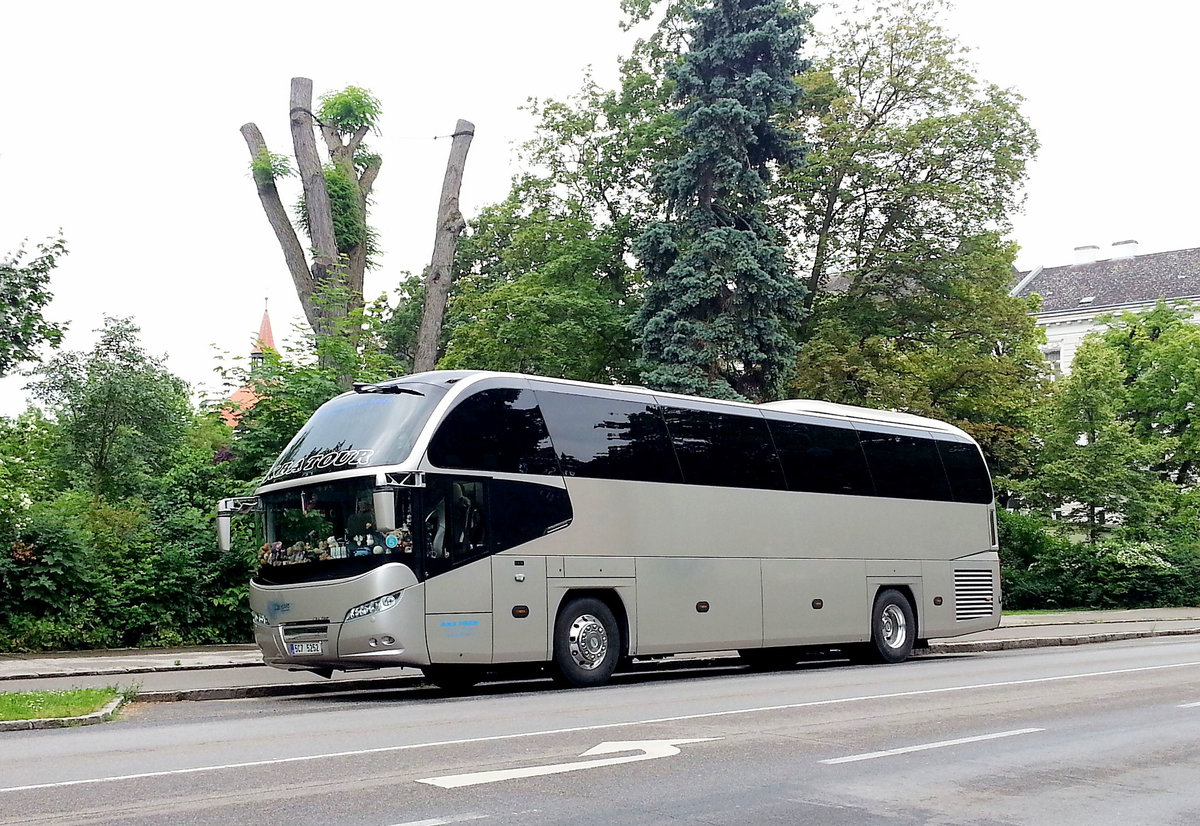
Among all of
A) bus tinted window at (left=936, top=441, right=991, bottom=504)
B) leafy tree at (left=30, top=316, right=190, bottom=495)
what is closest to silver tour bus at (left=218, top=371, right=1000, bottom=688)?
A: bus tinted window at (left=936, top=441, right=991, bottom=504)

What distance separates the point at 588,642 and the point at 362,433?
12.3ft

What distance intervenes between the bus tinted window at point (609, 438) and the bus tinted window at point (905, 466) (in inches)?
181

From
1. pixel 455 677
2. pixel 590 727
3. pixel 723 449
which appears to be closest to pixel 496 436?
pixel 455 677

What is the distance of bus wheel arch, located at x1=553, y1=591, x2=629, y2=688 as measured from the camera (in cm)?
1567

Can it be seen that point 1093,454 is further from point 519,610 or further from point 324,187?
point 519,610

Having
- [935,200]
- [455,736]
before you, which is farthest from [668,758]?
[935,200]

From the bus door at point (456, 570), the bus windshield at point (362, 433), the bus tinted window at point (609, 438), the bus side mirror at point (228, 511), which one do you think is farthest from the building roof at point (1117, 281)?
the bus side mirror at point (228, 511)

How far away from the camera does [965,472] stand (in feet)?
72.8

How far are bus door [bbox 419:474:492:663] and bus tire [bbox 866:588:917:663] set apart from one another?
7.79 m

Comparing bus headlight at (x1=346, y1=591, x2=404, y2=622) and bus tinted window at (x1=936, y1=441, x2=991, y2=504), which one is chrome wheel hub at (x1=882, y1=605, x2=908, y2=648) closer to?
bus tinted window at (x1=936, y1=441, x2=991, y2=504)

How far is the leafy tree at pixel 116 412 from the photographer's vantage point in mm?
34750

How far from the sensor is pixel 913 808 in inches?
282

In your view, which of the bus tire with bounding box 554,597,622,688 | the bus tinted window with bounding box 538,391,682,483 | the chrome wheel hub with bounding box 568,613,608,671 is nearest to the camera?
the bus tire with bounding box 554,597,622,688

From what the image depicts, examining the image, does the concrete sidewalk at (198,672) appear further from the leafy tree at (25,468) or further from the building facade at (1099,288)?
the building facade at (1099,288)
